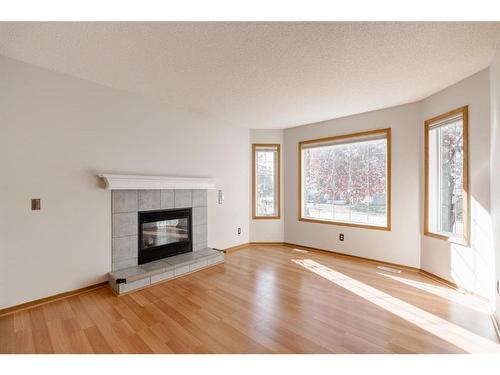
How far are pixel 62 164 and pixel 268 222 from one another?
3.61 metres

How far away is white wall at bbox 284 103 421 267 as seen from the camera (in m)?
3.44

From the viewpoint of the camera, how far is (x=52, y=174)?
2.48 metres

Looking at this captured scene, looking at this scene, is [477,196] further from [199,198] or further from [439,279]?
[199,198]

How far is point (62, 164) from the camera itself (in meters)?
2.55

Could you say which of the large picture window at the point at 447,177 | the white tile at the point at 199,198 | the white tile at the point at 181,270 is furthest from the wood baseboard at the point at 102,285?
the white tile at the point at 199,198

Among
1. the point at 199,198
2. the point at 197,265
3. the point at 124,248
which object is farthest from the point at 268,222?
the point at 124,248

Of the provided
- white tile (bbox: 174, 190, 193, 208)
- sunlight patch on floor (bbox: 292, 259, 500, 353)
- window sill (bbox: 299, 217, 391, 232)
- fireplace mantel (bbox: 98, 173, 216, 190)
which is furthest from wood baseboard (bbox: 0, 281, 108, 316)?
window sill (bbox: 299, 217, 391, 232)

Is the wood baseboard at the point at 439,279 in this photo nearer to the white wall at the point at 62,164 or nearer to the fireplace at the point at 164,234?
the fireplace at the point at 164,234

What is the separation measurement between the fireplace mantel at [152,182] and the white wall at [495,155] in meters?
3.49

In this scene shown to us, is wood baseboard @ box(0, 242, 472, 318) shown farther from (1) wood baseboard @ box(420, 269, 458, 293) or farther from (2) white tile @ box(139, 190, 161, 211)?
(2) white tile @ box(139, 190, 161, 211)
